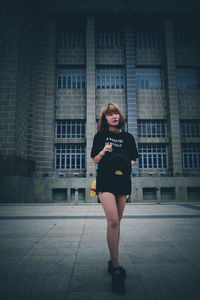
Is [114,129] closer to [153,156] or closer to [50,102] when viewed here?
[50,102]

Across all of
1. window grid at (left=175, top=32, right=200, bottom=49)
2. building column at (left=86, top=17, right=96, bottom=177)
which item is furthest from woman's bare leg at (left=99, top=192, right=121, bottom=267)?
window grid at (left=175, top=32, right=200, bottom=49)

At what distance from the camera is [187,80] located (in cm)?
1873

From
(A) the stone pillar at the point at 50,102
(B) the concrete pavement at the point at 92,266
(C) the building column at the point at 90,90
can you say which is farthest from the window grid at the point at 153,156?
(B) the concrete pavement at the point at 92,266

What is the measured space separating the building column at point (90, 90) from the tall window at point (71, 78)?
114cm

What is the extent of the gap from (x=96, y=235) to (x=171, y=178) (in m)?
13.8

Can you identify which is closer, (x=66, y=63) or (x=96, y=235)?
(x=96, y=235)

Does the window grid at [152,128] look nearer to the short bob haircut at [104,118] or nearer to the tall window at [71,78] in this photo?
the tall window at [71,78]

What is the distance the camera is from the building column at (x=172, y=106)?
16828 mm

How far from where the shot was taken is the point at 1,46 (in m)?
14.7

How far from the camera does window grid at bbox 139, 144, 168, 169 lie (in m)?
17.5

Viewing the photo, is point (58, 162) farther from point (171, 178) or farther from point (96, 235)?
point (96, 235)

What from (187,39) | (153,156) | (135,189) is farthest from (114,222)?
(187,39)

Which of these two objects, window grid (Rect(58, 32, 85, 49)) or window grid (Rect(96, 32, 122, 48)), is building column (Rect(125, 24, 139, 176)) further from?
window grid (Rect(58, 32, 85, 49))

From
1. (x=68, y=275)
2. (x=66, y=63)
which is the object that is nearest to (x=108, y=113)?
(x=68, y=275)
